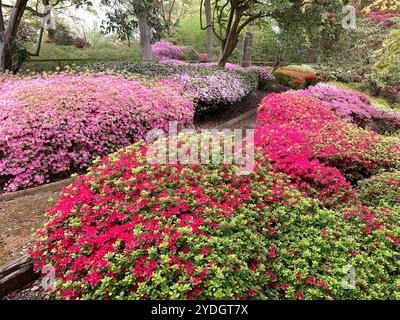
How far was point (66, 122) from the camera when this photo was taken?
15.8 ft

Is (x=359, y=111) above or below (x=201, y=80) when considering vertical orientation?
below

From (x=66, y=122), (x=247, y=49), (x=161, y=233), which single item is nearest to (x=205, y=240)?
(x=161, y=233)

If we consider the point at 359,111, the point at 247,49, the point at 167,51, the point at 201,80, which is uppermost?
the point at 247,49

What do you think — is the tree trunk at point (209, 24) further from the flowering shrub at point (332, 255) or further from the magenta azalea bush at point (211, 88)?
the flowering shrub at point (332, 255)

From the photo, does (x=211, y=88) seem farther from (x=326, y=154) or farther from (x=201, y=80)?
(x=326, y=154)

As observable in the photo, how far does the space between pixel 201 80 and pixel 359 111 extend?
4.21 meters

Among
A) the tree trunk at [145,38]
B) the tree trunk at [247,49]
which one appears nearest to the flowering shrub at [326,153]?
the tree trunk at [145,38]

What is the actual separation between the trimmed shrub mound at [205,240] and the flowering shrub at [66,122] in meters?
1.82

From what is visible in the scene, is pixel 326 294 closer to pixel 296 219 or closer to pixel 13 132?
pixel 296 219

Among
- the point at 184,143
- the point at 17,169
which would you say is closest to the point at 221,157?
the point at 184,143

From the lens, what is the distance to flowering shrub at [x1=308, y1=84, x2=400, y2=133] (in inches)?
318

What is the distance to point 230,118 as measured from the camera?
31.0 ft

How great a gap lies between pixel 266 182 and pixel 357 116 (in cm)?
607
